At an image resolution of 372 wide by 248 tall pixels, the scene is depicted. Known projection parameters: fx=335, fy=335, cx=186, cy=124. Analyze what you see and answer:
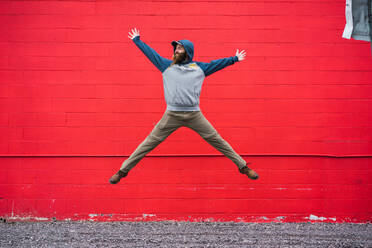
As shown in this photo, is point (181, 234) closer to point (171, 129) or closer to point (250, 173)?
point (250, 173)

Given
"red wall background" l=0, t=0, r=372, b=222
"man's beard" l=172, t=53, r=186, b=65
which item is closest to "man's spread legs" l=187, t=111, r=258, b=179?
"man's beard" l=172, t=53, r=186, b=65

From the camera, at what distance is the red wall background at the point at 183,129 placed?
5082 millimetres

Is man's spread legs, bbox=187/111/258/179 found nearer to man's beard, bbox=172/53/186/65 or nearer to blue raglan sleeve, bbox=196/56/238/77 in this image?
blue raglan sleeve, bbox=196/56/238/77

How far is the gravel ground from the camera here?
455cm

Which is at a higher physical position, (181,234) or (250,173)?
(250,173)

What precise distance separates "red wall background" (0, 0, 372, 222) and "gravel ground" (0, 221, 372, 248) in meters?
0.19

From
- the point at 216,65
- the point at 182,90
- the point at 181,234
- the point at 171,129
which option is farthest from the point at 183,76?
the point at 181,234

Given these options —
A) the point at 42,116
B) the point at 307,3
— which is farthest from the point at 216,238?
the point at 307,3

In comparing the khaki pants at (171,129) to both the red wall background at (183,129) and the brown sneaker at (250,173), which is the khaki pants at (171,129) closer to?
the brown sneaker at (250,173)

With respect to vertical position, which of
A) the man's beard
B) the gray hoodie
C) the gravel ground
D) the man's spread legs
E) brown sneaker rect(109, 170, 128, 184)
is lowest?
the gravel ground

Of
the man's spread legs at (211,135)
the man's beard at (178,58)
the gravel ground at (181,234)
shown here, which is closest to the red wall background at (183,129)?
the gravel ground at (181,234)

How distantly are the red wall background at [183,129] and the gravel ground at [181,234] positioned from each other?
0.19 metres

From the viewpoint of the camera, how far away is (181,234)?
4.86m

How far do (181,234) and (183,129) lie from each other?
1.55 metres
